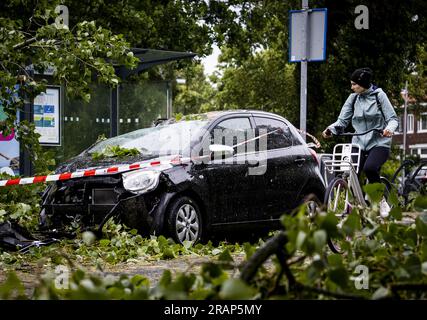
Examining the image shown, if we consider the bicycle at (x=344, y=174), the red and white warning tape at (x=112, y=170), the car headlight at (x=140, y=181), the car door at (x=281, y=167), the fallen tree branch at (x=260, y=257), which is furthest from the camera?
→ the car door at (x=281, y=167)

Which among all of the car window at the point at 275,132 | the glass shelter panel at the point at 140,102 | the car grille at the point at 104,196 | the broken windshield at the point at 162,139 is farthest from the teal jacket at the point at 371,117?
the glass shelter panel at the point at 140,102

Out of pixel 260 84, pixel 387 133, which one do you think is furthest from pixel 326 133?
pixel 260 84

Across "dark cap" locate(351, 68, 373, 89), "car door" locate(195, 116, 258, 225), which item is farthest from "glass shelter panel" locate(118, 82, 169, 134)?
"dark cap" locate(351, 68, 373, 89)

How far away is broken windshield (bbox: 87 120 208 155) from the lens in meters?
9.63

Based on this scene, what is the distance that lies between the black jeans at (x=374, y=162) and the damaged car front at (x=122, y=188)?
6.30ft

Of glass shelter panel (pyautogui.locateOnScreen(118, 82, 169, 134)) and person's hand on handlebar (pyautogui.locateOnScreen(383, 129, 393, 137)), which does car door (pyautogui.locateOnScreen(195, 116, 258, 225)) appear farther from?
glass shelter panel (pyautogui.locateOnScreen(118, 82, 169, 134))

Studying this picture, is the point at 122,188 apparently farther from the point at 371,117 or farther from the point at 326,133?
the point at 371,117

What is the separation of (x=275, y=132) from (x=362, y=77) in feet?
6.87

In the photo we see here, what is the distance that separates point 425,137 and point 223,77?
4856 centimetres

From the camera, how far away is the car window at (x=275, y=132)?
10613mm

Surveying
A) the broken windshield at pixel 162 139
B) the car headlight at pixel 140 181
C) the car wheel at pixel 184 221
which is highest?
the broken windshield at pixel 162 139

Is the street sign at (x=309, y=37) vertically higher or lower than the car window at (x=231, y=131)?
higher

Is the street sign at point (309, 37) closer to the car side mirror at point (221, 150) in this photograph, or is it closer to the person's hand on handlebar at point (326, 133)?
the car side mirror at point (221, 150)

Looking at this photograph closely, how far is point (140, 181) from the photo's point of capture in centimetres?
891
